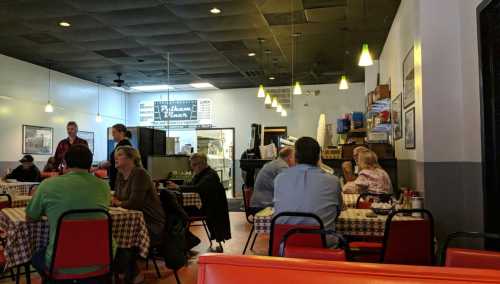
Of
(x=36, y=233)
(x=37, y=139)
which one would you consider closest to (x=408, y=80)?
(x=36, y=233)

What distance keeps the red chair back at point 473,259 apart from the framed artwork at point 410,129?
10.5 ft

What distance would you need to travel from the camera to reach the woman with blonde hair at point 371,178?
4.59 m

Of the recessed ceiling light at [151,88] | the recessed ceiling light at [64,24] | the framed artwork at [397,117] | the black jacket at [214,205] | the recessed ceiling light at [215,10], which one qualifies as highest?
the recessed ceiling light at [215,10]

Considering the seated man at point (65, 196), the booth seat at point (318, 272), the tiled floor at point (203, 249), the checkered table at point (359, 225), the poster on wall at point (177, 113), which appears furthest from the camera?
the poster on wall at point (177, 113)

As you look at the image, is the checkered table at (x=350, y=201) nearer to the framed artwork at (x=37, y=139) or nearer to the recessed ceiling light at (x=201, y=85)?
the framed artwork at (x=37, y=139)

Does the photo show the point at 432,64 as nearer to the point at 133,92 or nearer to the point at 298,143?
the point at 298,143

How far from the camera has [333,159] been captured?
274 inches

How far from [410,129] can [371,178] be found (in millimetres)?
782

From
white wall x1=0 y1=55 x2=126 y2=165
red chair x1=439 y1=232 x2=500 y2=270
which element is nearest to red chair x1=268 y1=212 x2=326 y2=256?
red chair x1=439 y1=232 x2=500 y2=270

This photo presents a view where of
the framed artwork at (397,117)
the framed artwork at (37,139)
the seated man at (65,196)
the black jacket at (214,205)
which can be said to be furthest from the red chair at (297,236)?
the framed artwork at (37,139)

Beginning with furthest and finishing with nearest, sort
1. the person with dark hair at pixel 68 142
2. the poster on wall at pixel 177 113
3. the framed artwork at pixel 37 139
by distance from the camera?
the poster on wall at pixel 177 113 → the framed artwork at pixel 37 139 → the person with dark hair at pixel 68 142

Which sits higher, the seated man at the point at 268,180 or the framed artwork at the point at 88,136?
the framed artwork at the point at 88,136

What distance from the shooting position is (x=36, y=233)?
289 cm

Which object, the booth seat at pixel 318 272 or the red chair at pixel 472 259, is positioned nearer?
the booth seat at pixel 318 272
